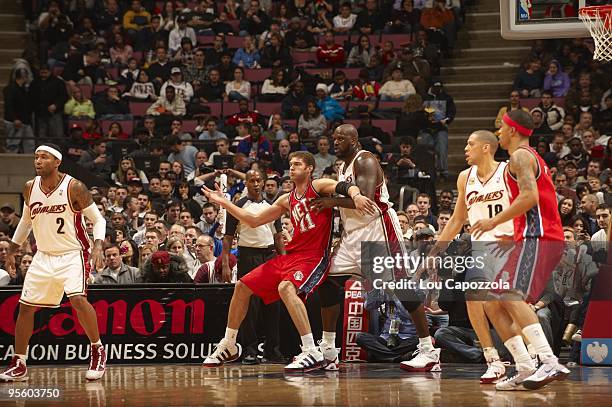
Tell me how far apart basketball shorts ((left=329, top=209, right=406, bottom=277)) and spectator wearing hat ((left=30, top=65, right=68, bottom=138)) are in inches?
434

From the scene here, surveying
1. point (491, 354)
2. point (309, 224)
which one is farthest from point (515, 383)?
point (309, 224)

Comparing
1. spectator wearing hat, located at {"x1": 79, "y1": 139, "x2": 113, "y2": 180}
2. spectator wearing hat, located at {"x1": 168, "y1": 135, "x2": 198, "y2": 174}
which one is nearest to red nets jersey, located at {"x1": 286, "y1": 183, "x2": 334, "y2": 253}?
spectator wearing hat, located at {"x1": 168, "y1": 135, "x2": 198, "y2": 174}

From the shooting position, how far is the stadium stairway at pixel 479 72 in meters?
20.5

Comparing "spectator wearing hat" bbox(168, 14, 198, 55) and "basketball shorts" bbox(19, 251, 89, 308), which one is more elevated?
"spectator wearing hat" bbox(168, 14, 198, 55)

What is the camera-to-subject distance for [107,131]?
786 inches

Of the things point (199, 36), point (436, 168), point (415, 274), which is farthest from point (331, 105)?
point (415, 274)

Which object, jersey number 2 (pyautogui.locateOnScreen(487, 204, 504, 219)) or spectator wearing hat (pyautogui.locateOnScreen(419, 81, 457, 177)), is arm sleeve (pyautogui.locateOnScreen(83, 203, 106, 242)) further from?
spectator wearing hat (pyautogui.locateOnScreen(419, 81, 457, 177))

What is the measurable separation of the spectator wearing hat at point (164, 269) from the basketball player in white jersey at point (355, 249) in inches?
101

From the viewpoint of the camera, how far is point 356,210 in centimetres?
1030

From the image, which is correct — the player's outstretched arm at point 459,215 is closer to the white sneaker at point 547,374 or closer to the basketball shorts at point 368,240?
the basketball shorts at point 368,240

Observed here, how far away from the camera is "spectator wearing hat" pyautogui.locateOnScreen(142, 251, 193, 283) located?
12.4 m

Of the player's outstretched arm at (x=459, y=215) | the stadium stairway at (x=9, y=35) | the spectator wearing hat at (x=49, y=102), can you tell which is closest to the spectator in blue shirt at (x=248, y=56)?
the spectator wearing hat at (x=49, y=102)

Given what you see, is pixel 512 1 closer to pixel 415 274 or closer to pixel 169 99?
pixel 415 274

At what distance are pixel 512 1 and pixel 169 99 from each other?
9540 millimetres
